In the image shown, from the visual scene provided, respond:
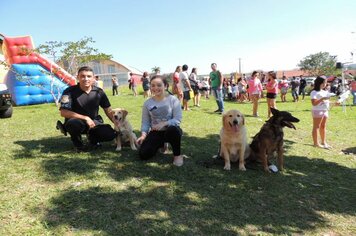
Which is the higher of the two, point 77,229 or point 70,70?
point 70,70

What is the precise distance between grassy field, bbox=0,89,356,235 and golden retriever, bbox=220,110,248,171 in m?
0.27

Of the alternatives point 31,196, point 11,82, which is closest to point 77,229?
point 31,196

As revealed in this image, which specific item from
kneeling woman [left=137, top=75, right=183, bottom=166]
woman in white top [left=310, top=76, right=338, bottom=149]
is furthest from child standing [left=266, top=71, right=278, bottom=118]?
kneeling woman [left=137, top=75, right=183, bottom=166]

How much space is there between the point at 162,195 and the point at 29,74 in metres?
15.1

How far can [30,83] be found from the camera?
52.2 ft

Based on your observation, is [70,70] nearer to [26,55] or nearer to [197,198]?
[26,55]

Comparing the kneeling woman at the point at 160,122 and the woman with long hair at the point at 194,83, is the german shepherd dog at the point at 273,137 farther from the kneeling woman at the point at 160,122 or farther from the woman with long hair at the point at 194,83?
the woman with long hair at the point at 194,83

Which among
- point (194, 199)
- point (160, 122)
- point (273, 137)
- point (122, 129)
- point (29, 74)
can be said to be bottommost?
point (194, 199)

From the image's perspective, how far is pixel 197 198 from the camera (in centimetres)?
365

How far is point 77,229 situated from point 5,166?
2394 mm

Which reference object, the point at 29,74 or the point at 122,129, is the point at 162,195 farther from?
the point at 29,74

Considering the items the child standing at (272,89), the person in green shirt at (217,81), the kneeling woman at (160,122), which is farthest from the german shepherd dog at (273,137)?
the person in green shirt at (217,81)

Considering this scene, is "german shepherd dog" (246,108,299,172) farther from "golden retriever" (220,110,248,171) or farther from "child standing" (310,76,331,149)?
"child standing" (310,76,331,149)

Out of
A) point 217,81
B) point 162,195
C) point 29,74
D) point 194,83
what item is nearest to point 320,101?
point 162,195
